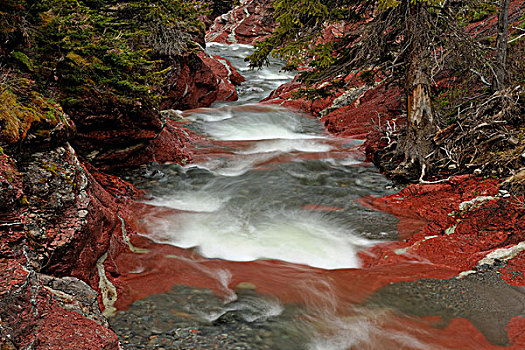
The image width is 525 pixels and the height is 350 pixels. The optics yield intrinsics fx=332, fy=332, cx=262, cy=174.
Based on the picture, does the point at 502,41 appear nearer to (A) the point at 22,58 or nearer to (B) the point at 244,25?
(A) the point at 22,58

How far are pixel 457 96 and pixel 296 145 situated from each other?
4633mm

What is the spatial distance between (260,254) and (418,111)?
4663 mm

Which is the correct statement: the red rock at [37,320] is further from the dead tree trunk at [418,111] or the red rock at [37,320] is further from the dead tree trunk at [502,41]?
the dead tree trunk at [502,41]

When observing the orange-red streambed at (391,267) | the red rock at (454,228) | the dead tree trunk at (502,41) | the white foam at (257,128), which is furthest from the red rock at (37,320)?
the white foam at (257,128)

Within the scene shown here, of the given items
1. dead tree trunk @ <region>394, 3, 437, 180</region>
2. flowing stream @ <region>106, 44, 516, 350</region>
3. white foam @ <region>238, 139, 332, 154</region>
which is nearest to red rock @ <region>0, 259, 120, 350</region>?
flowing stream @ <region>106, 44, 516, 350</region>

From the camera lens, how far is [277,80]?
25484 mm

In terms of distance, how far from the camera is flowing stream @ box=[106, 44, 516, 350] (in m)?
3.10

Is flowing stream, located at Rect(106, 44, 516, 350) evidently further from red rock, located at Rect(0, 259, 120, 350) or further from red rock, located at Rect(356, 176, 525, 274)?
red rock, located at Rect(0, 259, 120, 350)

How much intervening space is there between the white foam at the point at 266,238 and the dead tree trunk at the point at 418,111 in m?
2.57

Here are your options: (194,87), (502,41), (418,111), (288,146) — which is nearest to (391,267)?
(418,111)

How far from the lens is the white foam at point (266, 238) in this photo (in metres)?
4.88

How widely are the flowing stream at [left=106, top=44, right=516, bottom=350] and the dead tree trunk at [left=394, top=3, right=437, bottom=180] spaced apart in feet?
2.64

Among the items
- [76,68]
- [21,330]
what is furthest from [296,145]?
[21,330]

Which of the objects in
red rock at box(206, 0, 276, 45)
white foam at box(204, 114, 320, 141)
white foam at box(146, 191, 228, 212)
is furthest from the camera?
red rock at box(206, 0, 276, 45)
